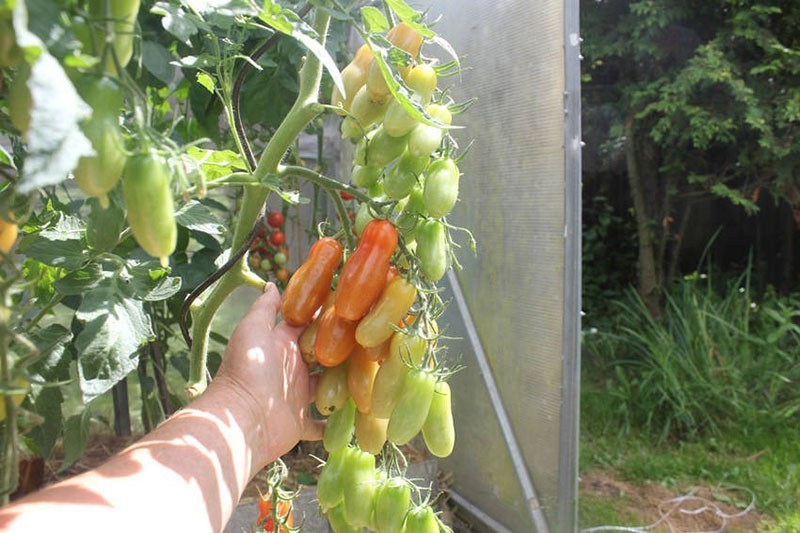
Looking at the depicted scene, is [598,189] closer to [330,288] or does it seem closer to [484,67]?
[484,67]

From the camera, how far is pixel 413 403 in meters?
0.70

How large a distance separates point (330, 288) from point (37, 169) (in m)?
0.53

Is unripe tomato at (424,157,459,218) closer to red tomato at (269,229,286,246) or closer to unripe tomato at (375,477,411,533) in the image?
unripe tomato at (375,477,411,533)

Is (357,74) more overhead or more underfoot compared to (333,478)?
more overhead

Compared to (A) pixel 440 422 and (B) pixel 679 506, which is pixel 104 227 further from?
A: (B) pixel 679 506

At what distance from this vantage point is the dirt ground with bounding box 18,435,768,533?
215 cm

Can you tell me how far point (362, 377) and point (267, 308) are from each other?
19 centimetres

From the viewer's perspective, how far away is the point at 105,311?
0.62 m

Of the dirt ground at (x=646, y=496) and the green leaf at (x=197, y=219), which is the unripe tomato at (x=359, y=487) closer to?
the green leaf at (x=197, y=219)

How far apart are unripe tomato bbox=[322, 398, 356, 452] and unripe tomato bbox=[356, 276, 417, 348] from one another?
A: 0.42 feet

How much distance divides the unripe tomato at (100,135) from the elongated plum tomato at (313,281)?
43cm

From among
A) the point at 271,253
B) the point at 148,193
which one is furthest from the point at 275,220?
the point at 148,193

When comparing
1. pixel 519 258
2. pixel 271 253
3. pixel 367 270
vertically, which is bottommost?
pixel 271 253

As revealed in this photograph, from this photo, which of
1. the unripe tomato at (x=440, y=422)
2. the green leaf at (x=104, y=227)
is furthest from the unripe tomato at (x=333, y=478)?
the green leaf at (x=104, y=227)
